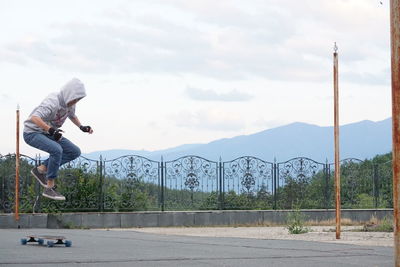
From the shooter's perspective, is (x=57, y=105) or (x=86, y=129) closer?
(x=57, y=105)

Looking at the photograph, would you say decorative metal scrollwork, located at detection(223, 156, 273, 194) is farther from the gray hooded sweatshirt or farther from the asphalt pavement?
the gray hooded sweatshirt

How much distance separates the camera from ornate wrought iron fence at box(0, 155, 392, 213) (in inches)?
954

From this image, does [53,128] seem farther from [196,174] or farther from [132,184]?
[196,174]

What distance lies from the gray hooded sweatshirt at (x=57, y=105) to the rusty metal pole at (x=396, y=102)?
5.33 meters

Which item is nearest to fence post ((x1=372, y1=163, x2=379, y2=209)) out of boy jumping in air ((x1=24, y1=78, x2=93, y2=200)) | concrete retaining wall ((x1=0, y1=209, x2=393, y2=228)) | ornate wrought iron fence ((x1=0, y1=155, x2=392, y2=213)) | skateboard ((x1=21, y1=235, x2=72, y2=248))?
ornate wrought iron fence ((x1=0, y1=155, x2=392, y2=213))

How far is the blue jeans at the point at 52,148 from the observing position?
31.3 ft

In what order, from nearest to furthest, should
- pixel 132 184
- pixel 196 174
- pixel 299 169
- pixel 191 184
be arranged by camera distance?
pixel 132 184, pixel 196 174, pixel 191 184, pixel 299 169

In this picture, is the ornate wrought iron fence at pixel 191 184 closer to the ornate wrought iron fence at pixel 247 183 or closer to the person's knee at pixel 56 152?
the ornate wrought iron fence at pixel 247 183

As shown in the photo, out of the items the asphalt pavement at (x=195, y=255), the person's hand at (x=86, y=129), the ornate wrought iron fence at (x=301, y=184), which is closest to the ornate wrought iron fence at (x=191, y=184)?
the ornate wrought iron fence at (x=301, y=184)

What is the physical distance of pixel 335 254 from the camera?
36.8ft

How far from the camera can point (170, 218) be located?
977 inches

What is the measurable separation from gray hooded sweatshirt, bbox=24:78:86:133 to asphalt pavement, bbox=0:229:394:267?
1504 mm

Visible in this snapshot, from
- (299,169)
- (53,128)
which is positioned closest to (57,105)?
(53,128)

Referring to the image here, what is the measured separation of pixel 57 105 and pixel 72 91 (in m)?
0.28
